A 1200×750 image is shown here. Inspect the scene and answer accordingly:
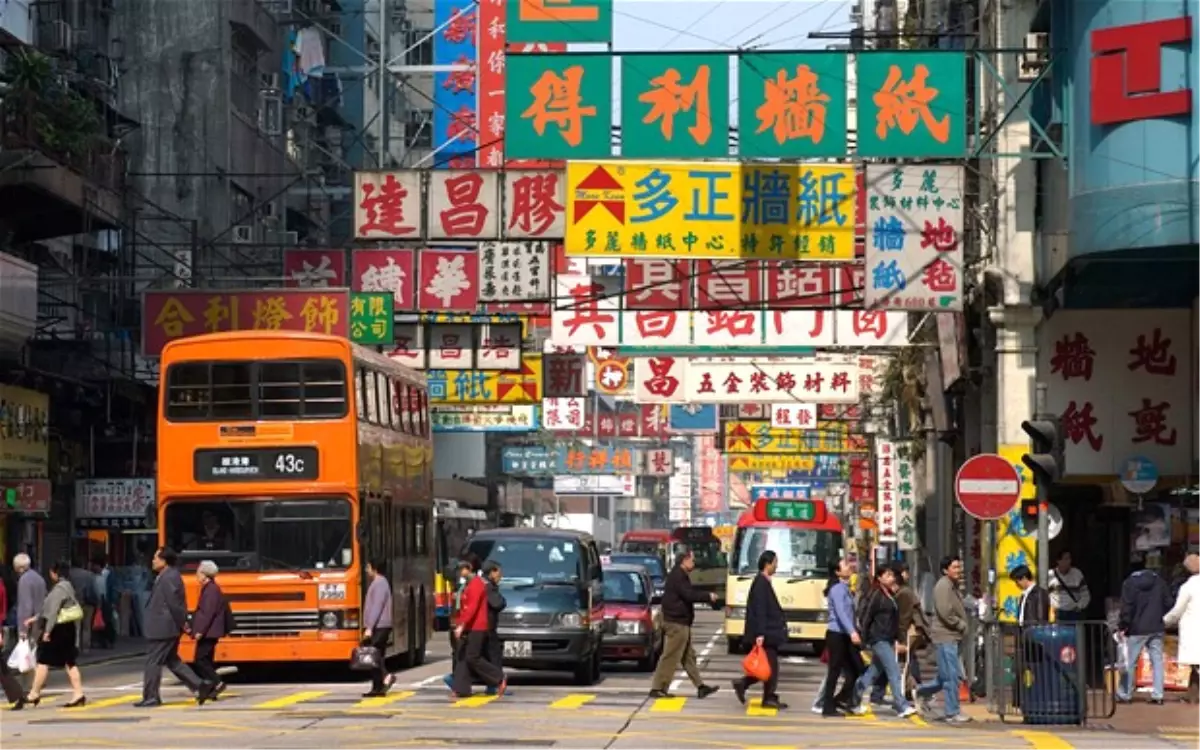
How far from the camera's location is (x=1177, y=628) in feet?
96.1

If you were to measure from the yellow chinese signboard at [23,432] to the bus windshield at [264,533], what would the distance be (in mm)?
13880

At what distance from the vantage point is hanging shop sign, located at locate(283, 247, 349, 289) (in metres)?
44.3

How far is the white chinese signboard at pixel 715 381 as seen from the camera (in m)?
50.0

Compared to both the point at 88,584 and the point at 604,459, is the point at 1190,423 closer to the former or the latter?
the point at 88,584

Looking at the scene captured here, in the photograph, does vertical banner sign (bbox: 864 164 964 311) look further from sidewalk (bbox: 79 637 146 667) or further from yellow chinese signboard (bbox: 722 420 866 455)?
yellow chinese signboard (bbox: 722 420 866 455)

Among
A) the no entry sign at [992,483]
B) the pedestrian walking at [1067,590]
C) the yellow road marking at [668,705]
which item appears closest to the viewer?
the yellow road marking at [668,705]

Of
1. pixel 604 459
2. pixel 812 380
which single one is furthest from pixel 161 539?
pixel 604 459

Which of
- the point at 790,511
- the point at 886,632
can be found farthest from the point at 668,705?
the point at 790,511

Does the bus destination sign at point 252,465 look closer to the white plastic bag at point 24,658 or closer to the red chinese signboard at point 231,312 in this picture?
the white plastic bag at point 24,658

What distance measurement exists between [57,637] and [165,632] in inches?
55.1

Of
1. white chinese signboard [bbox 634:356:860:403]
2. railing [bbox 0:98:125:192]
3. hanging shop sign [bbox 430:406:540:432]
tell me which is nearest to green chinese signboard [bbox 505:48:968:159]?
railing [bbox 0:98:125:192]

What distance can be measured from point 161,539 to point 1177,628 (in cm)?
1260

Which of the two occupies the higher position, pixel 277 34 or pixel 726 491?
pixel 277 34

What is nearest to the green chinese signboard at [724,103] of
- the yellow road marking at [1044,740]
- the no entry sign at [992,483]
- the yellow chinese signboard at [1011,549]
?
the no entry sign at [992,483]
